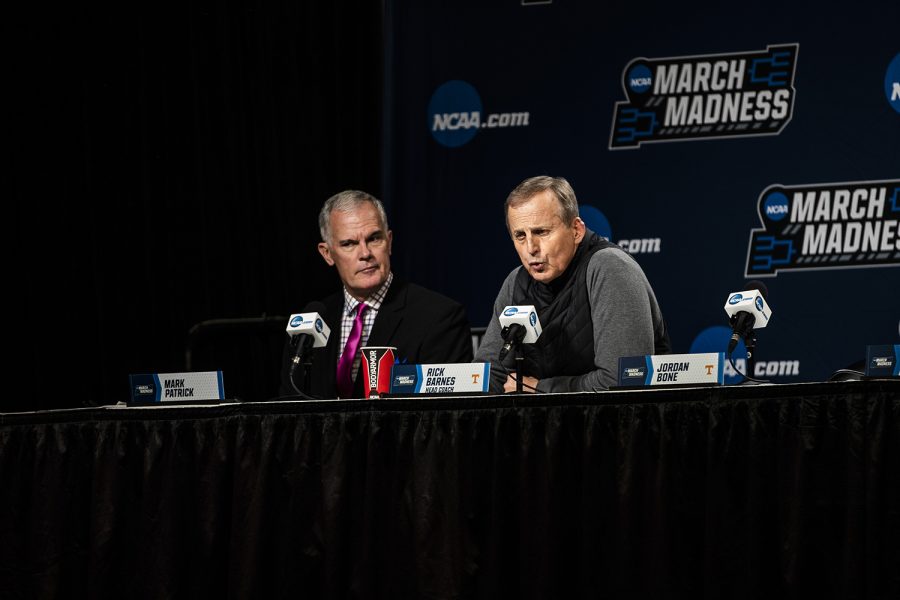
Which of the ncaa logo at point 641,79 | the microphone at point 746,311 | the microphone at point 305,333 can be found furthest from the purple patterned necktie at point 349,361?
the ncaa logo at point 641,79

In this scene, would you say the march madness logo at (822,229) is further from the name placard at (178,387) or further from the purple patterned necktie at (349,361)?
the name placard at (178,387)

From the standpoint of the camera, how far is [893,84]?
14.6ft

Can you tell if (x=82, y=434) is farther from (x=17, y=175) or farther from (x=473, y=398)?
(x=17, y=175)

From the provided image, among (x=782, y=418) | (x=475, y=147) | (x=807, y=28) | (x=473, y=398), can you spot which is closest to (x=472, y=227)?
(x=475, y=147)

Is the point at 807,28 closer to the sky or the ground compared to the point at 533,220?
closer to the sky

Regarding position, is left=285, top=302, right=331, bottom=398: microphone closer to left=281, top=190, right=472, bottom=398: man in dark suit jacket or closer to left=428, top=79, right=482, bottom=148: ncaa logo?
left=281, top=190, right=472, bottom=398: man in dark suit jacket

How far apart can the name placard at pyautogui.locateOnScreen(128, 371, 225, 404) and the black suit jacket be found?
2.99ft

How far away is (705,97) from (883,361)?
2.29 meters

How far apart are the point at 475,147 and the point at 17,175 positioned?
2.24 meters

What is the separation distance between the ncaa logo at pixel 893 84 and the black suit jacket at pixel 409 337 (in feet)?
6.96

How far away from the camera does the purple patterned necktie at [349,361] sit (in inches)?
153

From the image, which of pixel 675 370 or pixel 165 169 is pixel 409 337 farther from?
pixel 165 169

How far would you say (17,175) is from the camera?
16.4 ft

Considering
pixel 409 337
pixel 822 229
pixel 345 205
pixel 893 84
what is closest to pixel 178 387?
pixel 409 337
